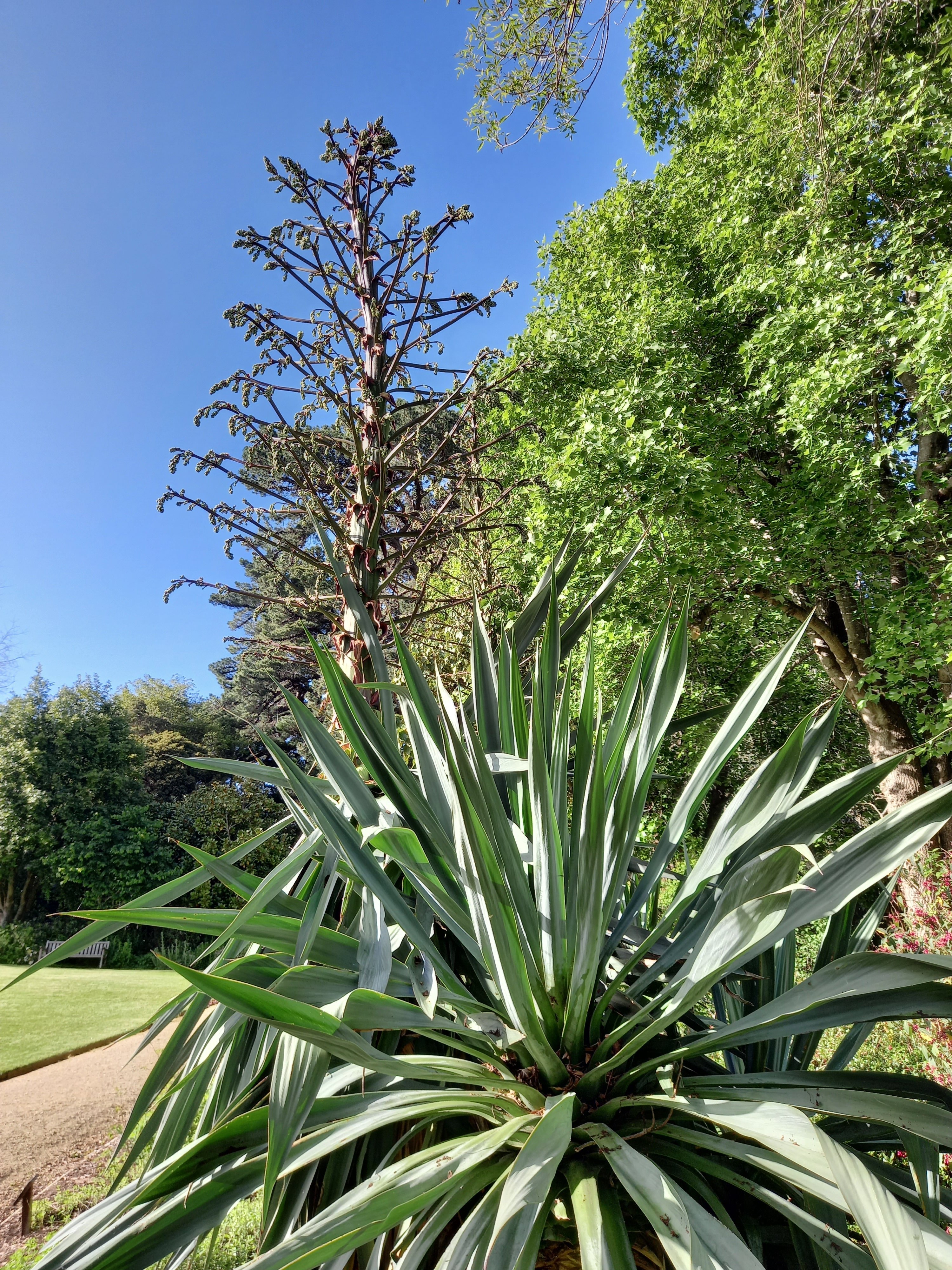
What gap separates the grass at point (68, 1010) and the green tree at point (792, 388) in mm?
7095

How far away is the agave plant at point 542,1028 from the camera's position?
3.14 ft

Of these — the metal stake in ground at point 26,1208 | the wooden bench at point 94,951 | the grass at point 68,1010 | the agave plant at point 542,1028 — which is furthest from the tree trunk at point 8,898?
the metal stake in ground at point 26,1208

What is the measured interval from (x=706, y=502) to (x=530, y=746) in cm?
661

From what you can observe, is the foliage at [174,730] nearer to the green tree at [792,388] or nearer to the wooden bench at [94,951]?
the wooden bench at [94,951]

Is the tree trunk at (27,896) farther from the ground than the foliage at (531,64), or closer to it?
closer to it

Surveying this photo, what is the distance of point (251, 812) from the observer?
1555 cm

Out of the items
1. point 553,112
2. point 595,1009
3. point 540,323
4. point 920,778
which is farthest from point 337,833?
point 540,323

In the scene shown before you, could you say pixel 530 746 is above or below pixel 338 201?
below

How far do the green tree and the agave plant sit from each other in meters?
4.25

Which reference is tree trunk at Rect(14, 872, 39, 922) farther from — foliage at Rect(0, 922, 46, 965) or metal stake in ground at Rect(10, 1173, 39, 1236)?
metal stake in ground at Rect(10, 1173, 39, 1236)

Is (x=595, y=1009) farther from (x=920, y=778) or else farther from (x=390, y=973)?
(x=920, y=778)

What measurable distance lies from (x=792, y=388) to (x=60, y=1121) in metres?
8.83

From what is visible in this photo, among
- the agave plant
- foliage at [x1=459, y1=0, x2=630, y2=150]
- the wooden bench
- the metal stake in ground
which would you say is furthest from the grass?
foliage at [x1=459, y1=0, x2=630, y2=150]

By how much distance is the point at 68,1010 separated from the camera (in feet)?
25.3
